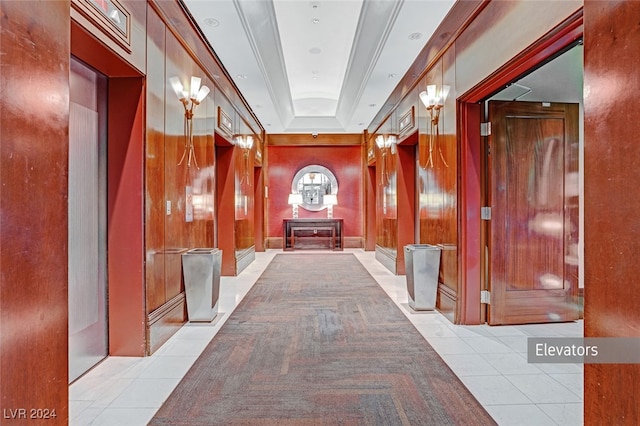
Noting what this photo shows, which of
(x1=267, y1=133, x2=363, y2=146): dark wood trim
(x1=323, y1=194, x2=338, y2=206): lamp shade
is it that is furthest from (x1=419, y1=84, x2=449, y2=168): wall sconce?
(x1=323, y1=194, x2=338, y2=206): lamp shade

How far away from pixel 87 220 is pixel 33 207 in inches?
70.0

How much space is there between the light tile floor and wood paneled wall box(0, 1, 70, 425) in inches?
40.6

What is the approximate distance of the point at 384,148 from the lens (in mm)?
7211

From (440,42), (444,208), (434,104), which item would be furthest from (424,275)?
(440,42)

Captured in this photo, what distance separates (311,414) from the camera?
6.75 ft

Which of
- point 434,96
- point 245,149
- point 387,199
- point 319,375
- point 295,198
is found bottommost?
point 319,375

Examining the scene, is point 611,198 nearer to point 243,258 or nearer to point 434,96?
point 434,96

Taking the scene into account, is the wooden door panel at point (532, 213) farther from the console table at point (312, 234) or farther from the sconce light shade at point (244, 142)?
the console table at point (312, 234)

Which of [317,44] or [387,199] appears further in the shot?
[387,199]

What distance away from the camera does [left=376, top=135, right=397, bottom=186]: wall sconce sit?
6472mm

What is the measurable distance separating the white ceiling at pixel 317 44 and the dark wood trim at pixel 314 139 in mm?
1681

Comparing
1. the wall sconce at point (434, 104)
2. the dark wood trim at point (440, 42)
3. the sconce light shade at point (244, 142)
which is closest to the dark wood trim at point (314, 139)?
the sconce light shade at point (244, 142)

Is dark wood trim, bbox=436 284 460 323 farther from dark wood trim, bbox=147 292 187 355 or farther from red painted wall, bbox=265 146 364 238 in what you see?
red painted wall, bbox=265 146 364 238

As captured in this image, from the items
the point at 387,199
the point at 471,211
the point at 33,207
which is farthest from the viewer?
the point at 387,199
